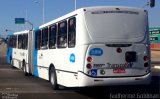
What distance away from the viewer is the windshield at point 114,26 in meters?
12.3

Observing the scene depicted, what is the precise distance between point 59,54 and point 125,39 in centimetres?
297

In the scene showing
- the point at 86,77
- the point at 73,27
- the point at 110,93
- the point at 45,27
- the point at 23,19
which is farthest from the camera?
the point at 23,19

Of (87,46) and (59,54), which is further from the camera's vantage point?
(59,54)

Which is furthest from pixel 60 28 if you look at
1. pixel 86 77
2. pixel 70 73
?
pixel 86 77

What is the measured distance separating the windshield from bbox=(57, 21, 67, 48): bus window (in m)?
1.68

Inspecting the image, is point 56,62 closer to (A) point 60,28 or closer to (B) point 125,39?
(A) point 60,28

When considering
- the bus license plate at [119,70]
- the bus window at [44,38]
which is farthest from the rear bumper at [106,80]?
the bus window at [44,38]

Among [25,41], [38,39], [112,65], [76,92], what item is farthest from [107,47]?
[25,41]

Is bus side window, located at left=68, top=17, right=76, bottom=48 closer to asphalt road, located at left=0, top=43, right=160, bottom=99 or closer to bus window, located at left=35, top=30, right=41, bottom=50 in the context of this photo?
asphalt road, located at left=0, top=43, right=160, bottom=99

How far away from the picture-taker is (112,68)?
40.2 ft

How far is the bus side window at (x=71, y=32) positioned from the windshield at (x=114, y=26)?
26.1 inches

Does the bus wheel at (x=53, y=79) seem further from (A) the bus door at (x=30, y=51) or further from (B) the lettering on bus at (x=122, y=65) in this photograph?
(A) the bus door at (x=30, y=51)

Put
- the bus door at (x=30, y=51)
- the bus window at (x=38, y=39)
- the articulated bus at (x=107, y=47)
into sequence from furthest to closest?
the bus door at (x=30, y=51)
the bus window at (x=38, y=39)
the articulated bus at (x=107, y=47)

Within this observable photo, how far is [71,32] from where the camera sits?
13102mm
